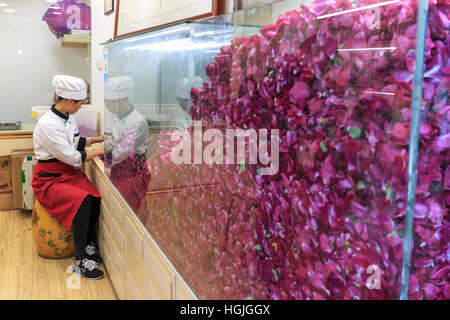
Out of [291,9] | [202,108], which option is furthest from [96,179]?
[291,9]

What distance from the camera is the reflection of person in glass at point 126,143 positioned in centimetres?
188

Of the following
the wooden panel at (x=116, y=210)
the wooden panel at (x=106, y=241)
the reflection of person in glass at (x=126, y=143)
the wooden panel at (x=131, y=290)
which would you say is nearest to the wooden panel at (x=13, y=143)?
the wooden panel at (x=106, y=241)

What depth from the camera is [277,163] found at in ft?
2.97

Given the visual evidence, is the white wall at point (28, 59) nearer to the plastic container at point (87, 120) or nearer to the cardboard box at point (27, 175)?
the cardboard box at point (27, 175)

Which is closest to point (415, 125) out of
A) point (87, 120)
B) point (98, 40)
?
point (87, 120)

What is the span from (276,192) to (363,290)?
276 mm

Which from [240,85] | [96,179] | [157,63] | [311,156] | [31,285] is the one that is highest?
[157,63]

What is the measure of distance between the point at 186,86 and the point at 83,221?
207 cm

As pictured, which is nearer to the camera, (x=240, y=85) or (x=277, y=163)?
(x=277, y=163)

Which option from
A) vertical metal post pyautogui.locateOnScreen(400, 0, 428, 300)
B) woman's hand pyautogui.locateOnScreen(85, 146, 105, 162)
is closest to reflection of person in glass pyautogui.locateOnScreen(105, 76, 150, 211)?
woman's hand pyautogui.locateOnScreen(85, 146, 105, 162)

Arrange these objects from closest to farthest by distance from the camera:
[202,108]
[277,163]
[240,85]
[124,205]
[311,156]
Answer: [311,156], [277,163], [240,85], [202,108], [124,205]

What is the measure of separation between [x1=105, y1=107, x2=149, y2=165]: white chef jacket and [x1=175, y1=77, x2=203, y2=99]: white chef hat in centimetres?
41

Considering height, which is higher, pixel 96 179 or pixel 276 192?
pixel 276 192
